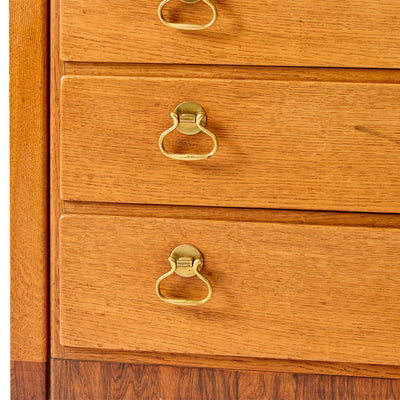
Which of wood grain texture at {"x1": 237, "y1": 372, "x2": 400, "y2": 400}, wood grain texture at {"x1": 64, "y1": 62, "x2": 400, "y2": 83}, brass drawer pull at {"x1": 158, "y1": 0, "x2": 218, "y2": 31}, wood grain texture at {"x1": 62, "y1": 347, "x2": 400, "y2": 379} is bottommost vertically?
wood grain texture at {"x1": 237, "y1": 372, "x2": 400, "y2": 400}

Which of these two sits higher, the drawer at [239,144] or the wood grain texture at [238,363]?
the drawer at [239,144]

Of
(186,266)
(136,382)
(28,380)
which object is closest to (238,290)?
(186,266)

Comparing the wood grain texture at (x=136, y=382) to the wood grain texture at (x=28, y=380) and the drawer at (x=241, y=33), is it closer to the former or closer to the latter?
the wood grain texture at (x=28, y=380)

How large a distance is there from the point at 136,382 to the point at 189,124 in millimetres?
307

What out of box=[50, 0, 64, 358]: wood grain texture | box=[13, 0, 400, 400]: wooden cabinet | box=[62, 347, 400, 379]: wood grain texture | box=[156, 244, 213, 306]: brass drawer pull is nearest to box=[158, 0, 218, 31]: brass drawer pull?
box=[13, 0, 400, 400]: wooden cabinet

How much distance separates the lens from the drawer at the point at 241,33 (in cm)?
62

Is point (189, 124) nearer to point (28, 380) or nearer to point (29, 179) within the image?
point (29, 179)

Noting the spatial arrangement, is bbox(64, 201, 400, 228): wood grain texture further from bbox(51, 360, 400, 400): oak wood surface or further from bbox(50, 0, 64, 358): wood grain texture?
bbox(51, 360, 400, 400): oak wood surface

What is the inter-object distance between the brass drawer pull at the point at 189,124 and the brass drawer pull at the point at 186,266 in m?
0.10

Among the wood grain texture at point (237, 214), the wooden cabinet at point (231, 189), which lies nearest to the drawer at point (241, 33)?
the wooden cabinet at point (231, 189)

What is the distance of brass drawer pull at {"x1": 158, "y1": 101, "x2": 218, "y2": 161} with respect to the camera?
0.63 m

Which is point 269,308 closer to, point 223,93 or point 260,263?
point 260,263

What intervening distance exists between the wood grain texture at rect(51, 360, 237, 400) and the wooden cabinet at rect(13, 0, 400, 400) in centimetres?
1

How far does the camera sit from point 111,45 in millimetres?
645
